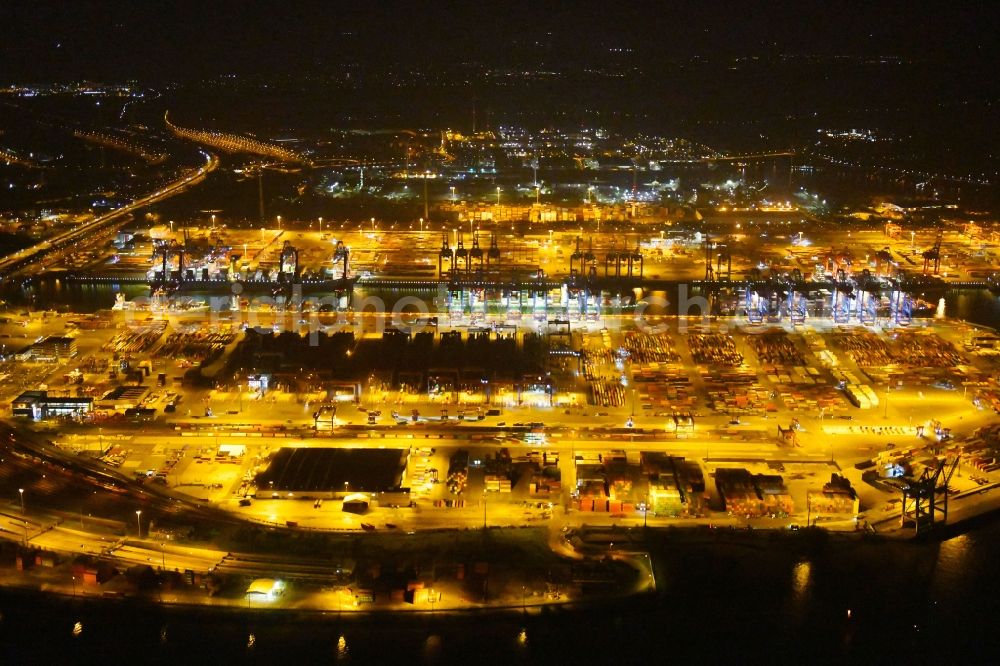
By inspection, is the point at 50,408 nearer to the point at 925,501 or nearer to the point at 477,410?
the point at 477,410

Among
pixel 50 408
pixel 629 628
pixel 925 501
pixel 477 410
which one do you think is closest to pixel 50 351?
pixel 50 408

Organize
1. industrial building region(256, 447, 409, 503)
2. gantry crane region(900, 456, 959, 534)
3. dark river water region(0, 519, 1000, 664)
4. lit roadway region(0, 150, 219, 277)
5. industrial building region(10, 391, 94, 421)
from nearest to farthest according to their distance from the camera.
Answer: dark river water region(0, 519, 1000, 664), gantry crane region(900, 456, 959, 534), industrial building region(256, 447, 409, 503), industrial building region(10, 391, 94, 421), lit roadway region(0, 150, 219, 277)

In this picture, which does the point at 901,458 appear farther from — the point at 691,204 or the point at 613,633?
the point at 691,204

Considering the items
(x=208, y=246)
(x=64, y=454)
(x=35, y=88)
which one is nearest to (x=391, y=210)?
(x=208, y=246)

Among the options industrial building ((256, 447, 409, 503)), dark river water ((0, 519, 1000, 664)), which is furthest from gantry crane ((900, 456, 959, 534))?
industrial building ((256, 447, 409, 503))

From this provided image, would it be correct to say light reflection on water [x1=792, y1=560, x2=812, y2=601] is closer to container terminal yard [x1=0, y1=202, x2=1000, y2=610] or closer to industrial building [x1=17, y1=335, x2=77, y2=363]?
container terminal yard [x1=0, y1=202, x2=1000, y2=610]

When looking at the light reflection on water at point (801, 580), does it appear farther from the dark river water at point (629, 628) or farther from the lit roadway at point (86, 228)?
the lit roadway at point (86, 228)

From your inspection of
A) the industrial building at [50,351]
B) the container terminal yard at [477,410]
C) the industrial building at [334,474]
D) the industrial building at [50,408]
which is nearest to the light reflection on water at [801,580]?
the container terminal yard at [477,410]
